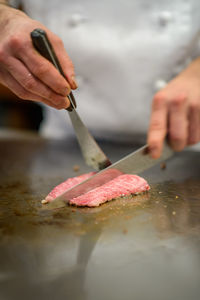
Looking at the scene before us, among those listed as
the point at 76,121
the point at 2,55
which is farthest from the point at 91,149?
the point at 2,55

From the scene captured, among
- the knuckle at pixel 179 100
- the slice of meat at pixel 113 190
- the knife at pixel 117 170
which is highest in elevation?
the knuckle at pixel 179 100

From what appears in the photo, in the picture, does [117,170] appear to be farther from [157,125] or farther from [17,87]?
[17,87]

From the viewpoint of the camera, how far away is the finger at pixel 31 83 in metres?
1.29

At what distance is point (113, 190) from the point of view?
1375 millimetres

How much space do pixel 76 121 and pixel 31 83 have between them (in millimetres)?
232

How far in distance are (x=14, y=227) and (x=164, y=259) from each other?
0.46 m

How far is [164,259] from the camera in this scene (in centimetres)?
94

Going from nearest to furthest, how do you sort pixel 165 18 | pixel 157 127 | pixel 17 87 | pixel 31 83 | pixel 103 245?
pixel 103 245
pixel 157 127
pixel 31 83
pixel 17 87
pixel 165 18

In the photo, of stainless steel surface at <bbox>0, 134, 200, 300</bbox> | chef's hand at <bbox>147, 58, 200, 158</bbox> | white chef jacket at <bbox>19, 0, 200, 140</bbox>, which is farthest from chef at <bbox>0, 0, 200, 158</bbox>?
stainless steel surface at <bbox>0, 134, 200, 300</bbox>

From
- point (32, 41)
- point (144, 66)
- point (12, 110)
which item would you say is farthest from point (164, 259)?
point (12, 110)

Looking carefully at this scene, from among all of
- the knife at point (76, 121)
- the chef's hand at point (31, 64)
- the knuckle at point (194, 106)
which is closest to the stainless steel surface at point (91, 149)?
the knife at point (76, 121)

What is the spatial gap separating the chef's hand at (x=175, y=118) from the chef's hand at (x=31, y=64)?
12.3 inches

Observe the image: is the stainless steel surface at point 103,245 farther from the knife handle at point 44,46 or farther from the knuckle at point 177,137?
the knife handle at point 44,46

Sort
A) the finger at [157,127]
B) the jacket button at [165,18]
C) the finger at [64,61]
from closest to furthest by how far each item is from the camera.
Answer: the finger at [157,127], the finger at [64,61], the jacket button at [165,18]
